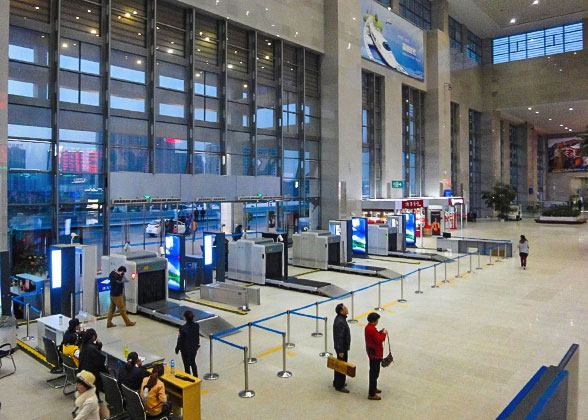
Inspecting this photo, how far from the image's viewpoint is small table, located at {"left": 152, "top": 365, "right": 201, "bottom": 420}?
587cm

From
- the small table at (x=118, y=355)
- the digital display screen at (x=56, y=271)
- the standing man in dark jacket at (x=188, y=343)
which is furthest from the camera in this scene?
the digital display screen at (x=56, y=271)

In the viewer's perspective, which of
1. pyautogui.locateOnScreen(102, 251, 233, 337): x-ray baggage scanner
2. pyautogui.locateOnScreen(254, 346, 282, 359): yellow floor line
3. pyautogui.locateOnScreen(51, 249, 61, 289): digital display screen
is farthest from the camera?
pyautogui.locateOnScreen(102, 251, 233, 337): x-ray baggage scanner

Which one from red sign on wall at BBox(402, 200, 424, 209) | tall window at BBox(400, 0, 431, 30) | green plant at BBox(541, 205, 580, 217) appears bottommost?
green plant at BBox(541, 205, 580, 217)

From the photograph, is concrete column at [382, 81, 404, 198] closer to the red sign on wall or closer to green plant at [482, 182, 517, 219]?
the red sign on wall

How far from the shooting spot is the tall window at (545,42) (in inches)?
1797

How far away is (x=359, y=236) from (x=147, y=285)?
11840mm

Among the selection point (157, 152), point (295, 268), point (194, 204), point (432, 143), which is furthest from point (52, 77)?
point (432, 143)

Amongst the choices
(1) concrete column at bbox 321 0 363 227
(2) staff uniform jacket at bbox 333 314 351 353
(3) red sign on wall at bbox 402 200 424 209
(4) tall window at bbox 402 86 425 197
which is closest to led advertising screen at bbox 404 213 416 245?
(3) red sign on wall at bbox 402 200 424 209

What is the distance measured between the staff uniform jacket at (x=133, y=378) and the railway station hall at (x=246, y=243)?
0.06 ft

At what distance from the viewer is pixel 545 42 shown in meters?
47.5

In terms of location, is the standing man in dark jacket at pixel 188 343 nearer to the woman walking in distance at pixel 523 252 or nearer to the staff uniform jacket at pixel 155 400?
the staff uniform jacket at pixel 155 400

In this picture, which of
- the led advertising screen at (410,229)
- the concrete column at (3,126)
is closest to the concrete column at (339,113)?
the led advertising screen at (410,229)

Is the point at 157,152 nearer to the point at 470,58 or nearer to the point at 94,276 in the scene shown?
the point at 94,276

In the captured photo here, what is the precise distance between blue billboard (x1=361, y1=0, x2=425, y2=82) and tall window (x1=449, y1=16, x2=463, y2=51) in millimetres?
8161
